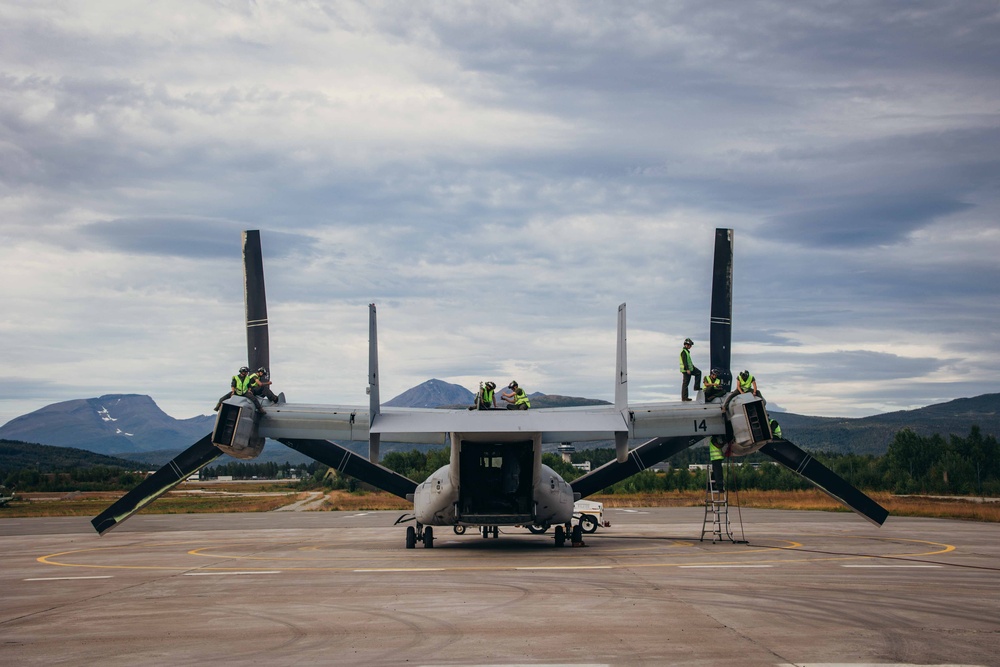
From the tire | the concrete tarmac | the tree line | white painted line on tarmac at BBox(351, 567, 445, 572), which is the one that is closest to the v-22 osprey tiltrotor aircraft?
the concrete tarmac

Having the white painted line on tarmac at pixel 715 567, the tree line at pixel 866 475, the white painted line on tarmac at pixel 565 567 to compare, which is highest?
the white painted line on tarmac at pixel 715 567

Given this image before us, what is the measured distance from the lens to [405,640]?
11.4 m

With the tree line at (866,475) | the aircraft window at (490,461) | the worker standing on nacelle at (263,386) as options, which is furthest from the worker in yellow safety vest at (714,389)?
the tree line at (866,475)

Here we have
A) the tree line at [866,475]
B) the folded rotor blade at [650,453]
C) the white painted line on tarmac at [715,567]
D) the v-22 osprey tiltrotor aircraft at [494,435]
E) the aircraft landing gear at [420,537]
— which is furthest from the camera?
the tree line at [866,475]

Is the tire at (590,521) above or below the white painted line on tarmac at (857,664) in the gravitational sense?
below

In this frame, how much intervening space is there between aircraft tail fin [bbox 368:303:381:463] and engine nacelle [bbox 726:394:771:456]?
10060 mm

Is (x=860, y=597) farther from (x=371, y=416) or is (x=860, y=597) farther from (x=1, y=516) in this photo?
(x=1, y=516)

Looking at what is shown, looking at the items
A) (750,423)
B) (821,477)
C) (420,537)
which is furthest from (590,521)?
(750,423)

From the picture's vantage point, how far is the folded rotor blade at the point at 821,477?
25844 millimetres

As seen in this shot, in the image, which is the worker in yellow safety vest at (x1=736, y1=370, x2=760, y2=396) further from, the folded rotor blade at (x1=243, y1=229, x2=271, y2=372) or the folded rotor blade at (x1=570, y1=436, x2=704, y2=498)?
the folded rotor blade at (x1=243, y1=229, x2=271, y2=372)

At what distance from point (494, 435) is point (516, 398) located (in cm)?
340

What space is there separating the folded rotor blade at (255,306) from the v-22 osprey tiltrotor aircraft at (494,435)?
0.03m

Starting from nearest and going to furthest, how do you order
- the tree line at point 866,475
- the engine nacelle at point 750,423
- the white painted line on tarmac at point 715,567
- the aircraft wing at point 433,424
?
the white painted line on tarmac at point 715,567 → the aircraft wing at point 433,424 → the engine nacelle at point 750,423 → the tree line at point 866,475

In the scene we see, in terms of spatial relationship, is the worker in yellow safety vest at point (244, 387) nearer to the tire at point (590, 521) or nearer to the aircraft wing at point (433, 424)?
the aircraft wing at point (433, 424)
